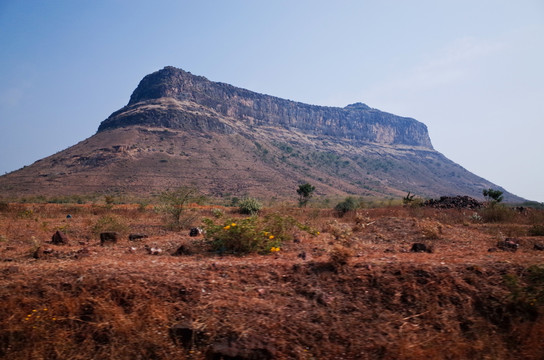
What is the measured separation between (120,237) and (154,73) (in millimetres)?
101442

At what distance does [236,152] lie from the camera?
73.2 metres

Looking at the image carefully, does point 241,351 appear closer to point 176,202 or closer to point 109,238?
point 109,238

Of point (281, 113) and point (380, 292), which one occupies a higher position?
point (281, 113)

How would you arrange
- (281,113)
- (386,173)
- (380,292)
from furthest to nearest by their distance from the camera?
(281,113), (386,173), (380,292)

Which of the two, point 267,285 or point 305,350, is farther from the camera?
point 267,285

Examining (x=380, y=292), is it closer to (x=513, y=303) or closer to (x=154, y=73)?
(x=513, y=303)

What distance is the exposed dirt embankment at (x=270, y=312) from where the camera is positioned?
3.35 meters

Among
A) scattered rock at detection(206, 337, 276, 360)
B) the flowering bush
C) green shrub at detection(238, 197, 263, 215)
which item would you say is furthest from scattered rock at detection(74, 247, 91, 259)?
green shrub at detection(238, 197, 263, 215)

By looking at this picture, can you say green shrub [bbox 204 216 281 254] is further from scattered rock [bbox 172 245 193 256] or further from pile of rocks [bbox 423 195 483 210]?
pile of rocks [bbox 423 195 483 210]

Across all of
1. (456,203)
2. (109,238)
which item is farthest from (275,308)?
(456,203)

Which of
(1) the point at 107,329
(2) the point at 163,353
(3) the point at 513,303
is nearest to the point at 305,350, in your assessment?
(2) the point at 163,353

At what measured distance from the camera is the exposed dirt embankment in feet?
11.0

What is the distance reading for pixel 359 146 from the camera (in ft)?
380

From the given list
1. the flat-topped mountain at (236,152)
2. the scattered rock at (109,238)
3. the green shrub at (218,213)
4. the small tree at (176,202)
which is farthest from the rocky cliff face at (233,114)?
the scattered rock at (109,238)
